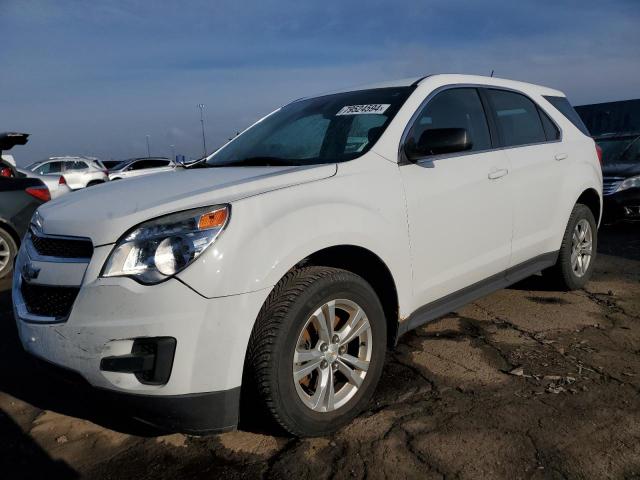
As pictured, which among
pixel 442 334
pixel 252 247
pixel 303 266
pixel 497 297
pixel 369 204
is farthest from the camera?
pixel 497 297

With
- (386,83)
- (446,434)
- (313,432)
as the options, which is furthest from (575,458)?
(386,83)

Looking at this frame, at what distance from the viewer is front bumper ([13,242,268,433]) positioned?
1963 millimetres

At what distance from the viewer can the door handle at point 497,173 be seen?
128 inches

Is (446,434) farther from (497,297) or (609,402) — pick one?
(497,297)

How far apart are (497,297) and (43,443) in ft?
11.2

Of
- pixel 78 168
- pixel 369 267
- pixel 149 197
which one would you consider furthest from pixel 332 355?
pixel 78 168

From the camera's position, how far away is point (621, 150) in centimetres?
854

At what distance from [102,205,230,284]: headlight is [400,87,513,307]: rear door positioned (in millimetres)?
1121

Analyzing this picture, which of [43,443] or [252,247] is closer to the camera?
[252,247]

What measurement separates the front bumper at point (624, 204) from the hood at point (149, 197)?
21.2 feet

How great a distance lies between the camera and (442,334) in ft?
12.0

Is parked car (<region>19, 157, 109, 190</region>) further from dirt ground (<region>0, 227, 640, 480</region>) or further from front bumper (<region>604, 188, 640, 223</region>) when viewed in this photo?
dirt ground (<region>0, 227, 640, 480</region>)

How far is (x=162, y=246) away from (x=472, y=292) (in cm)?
199

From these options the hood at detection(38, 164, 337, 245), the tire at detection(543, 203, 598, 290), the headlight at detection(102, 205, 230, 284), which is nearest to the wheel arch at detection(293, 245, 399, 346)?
the hood at detection(38, 164, 337, 245)
